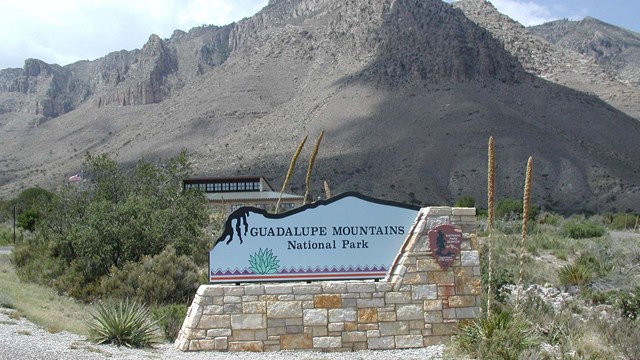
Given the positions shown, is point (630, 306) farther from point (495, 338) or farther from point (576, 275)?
point (495, 338)

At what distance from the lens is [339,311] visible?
13078 millimetres

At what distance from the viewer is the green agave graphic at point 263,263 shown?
13.2 m

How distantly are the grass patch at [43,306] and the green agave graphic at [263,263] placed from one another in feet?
12.8

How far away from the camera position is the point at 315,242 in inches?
528

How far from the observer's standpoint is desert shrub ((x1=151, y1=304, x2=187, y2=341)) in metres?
15.2

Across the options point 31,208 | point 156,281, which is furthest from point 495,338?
point 31,208

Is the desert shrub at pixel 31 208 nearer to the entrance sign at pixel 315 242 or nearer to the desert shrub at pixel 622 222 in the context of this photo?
the entrance sign at pixel 315 242

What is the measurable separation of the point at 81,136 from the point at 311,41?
51.9m

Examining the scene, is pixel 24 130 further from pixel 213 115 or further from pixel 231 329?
pixel 231 329

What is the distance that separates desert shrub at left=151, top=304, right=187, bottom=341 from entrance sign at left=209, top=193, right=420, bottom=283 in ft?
9.16

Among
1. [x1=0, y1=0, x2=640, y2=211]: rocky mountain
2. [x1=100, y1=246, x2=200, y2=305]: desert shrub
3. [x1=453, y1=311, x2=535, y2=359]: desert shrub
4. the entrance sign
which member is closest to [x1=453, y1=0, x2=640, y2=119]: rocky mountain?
[x1=0, y1=0, x2=640, y2=211]: rocky mountain

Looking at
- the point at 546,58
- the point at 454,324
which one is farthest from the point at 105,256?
the point at 546,58

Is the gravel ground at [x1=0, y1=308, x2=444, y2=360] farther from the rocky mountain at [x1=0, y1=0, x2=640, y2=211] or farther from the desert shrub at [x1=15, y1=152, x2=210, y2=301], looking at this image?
the rocky mountain at [x1=0, y1=0, x2=640, y2=211]

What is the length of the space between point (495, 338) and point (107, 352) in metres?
6.29
